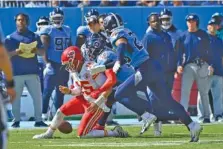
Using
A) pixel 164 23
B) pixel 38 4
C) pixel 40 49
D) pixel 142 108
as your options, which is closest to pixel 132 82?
pixel 142 108

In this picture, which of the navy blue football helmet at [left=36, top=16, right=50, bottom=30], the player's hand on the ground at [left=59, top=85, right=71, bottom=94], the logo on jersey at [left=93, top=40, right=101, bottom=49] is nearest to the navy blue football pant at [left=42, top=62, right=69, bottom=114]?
the navy blue football helmet at [left=36, top=16, right=50, bottom=30]

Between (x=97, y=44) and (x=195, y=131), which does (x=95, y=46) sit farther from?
(x=195, y=131)

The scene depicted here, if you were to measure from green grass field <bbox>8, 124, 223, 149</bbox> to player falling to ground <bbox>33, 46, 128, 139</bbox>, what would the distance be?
21cm

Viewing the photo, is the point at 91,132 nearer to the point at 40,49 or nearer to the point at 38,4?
the point at 40,49

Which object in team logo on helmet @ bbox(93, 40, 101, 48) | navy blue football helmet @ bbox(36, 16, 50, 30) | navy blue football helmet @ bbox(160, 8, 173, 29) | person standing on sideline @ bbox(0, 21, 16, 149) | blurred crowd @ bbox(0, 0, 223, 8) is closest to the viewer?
person standing on sideline @ bbox(0, 21, 16, 149)

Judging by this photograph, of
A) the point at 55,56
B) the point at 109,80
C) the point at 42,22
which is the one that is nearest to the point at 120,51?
the point at 109,80

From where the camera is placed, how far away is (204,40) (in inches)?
636

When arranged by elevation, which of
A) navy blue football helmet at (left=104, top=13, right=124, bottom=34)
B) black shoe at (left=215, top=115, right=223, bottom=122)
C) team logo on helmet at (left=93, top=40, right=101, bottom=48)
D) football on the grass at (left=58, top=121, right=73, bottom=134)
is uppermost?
navy blue football helmet at (left=104, top=13, right=124, bottom=34)

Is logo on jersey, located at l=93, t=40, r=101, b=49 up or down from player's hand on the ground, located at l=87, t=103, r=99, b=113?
up

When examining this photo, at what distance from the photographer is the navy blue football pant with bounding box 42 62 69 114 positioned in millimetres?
16141

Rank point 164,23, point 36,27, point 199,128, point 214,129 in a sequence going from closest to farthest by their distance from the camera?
point 199,128, point 214,129, point 164,23, point 36,27

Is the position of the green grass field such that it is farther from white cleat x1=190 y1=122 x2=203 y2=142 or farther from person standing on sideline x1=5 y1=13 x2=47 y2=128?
person standing on sideline x1=5 y1=13 x2=47 y2=128

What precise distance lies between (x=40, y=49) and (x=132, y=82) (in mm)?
3441

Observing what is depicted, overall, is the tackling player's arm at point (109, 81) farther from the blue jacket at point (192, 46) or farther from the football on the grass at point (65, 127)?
the blue jacket at point (192, 46)
